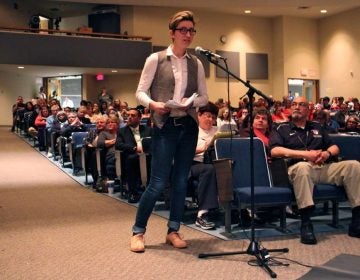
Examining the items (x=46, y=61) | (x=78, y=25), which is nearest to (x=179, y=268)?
(x=46, y=61)

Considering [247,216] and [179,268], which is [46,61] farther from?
[179,268]

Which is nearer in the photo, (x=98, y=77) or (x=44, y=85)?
(x=98, y=77)

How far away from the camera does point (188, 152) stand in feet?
10.5

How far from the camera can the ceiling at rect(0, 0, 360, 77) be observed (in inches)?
525

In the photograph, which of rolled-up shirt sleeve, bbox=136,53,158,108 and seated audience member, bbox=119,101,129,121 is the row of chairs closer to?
rolled-up shirt sleeve, bbox=136,53,158,108

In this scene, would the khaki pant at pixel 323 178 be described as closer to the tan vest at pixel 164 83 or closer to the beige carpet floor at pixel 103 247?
the beige carpet floor at pixel 103 247

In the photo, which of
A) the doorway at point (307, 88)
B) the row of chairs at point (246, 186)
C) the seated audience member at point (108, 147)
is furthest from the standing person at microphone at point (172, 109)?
the doorway at point (307, 88)

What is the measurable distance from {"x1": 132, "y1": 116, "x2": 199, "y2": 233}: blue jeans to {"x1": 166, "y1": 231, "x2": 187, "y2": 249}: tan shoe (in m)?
0.21

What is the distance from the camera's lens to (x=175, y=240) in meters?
3.31

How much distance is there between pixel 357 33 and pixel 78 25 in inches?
403

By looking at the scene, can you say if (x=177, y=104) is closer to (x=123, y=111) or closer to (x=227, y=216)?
(x=227, y=216)

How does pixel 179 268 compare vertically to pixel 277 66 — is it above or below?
below

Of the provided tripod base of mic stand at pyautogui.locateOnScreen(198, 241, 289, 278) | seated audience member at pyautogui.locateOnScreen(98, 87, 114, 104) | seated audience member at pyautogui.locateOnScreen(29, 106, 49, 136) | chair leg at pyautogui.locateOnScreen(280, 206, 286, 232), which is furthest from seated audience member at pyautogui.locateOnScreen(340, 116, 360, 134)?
seated audience member at pyautogui.locateOnScreen(98, 87, 114, 104)

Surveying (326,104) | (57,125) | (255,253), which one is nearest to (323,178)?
(255,253)
